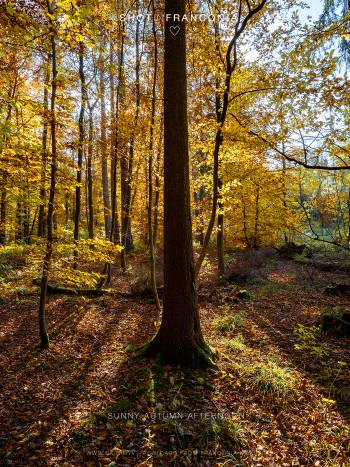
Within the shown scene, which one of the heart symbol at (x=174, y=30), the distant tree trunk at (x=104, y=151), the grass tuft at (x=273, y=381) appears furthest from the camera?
the distant tree trunk at (x=104, y=151)

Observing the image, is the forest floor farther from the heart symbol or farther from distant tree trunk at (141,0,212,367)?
the heart symbol

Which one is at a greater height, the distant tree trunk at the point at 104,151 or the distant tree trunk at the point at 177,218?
the distant tree trunk at the point at 104,151

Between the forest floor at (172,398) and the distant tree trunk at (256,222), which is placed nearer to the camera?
the forest floor at (172,398)

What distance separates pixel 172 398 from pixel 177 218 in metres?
2.80

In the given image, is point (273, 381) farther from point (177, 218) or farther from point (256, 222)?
point (256, 222)

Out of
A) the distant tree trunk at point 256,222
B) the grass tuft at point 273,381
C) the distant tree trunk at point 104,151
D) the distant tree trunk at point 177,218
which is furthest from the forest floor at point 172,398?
the distant tree trunk at point 256,222

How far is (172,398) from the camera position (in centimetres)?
422

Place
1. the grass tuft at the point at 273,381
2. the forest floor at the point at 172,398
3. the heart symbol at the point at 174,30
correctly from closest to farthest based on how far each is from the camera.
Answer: the forest floor at the point at 172,398 → the grass tuft at the point at 273,381 → the heart symbol at the point at 174,30

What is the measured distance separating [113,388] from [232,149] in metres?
6.51

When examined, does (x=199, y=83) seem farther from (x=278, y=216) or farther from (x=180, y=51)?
(x=278, y=216)

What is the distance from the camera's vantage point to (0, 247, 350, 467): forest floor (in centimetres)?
331

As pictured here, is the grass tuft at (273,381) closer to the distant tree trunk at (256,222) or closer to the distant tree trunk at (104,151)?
the distant tree trunk at (104,151)

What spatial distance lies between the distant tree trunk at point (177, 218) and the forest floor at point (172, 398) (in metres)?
0.43

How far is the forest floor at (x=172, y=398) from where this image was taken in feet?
10.9
